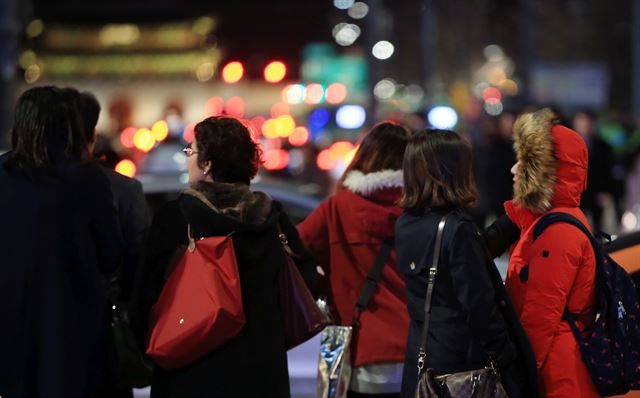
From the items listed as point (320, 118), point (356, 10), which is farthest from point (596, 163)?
point (356, 10)

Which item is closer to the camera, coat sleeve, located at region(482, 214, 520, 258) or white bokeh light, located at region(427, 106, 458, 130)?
coat sleeve, located at region(482, 214, 520, 258)

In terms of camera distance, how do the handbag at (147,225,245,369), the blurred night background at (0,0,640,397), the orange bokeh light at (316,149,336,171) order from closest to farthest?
the handbag at (147,225,245,369) → the blurred night background at (0,0,640,397) → the orange bokeh light at (316,149,336,171)

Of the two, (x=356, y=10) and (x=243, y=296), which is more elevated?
(x=356, y=10)

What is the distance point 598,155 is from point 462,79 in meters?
58.8

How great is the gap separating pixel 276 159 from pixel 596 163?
1206cm

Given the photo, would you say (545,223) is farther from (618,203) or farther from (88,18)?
(88,18)

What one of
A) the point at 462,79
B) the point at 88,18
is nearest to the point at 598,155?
the point at 88,18

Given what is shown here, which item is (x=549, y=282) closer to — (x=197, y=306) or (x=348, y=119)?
(x=197, y=306)

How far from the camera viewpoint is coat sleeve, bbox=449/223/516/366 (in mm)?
4488

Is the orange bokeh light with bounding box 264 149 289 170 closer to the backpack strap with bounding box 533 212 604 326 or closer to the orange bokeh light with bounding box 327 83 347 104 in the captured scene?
the orange bokeh light with bounding box 327 83 347 104

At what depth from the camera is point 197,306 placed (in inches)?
182

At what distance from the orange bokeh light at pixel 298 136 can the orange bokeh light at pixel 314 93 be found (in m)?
3.25

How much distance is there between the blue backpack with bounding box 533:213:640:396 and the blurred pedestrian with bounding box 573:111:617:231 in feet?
29.6

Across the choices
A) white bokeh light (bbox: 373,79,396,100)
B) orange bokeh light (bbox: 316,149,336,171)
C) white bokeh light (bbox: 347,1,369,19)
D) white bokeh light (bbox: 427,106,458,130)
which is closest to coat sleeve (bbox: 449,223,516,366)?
orange bokeh light (bbox: 316,149,336,171)
